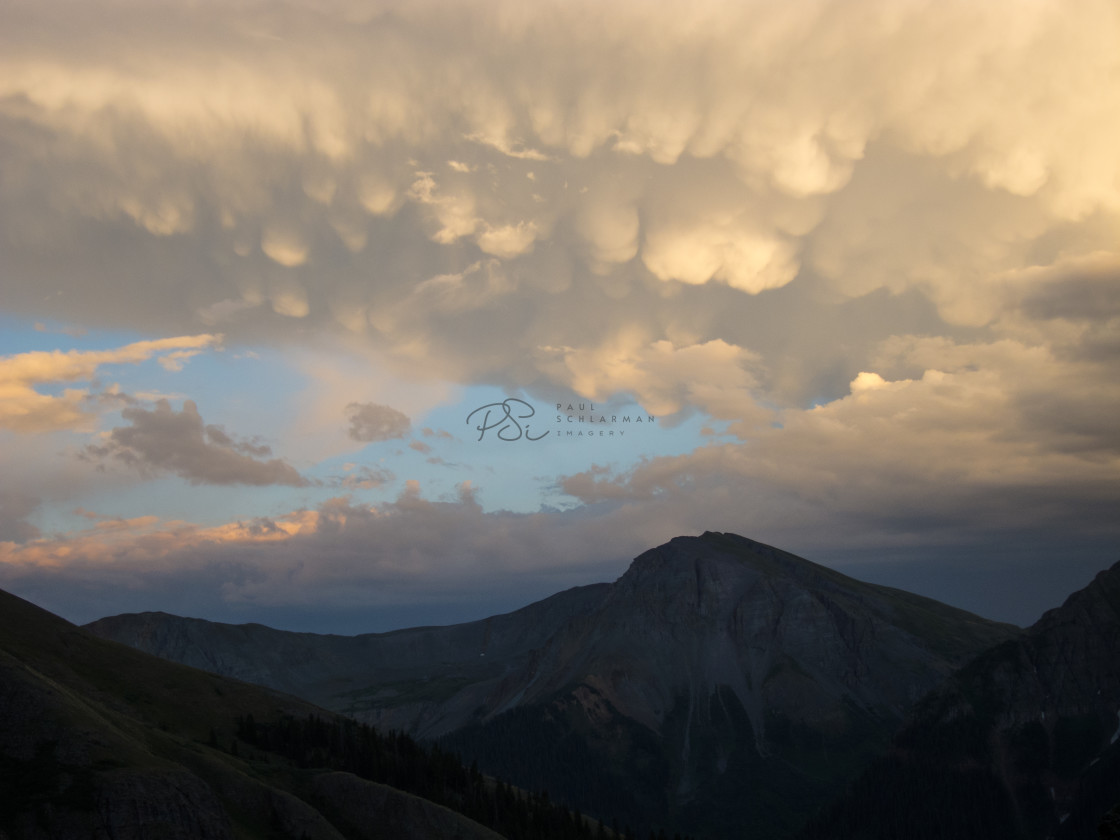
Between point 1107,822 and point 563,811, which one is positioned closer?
point 1107,822

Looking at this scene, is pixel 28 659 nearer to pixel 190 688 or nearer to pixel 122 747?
pixel 190 688

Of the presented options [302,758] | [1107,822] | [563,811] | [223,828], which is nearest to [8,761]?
[223,828]

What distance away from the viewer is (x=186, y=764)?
120 m

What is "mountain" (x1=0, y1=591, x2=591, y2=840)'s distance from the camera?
102 meters

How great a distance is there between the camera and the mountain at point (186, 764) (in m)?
102

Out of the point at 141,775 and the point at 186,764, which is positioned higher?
the point at 141,775

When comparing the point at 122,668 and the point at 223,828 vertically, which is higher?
the point at 122,668

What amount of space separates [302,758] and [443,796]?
2772 cm

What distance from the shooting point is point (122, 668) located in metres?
165

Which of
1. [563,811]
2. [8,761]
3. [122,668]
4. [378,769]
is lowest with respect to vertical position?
[563,811]

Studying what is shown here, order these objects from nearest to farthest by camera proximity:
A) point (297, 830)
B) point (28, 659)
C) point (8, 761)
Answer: point (8, 761)
point (297, 830)
point (28, 659)

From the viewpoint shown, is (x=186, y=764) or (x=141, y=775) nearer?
(x=141, y=775)

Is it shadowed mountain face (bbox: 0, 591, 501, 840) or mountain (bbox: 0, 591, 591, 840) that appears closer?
shadowed mountain face (bbox: 0, 591, 501, 840)

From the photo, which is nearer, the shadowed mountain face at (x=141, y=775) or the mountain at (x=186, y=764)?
the shadowed mountain face at (x=141, y=775)
